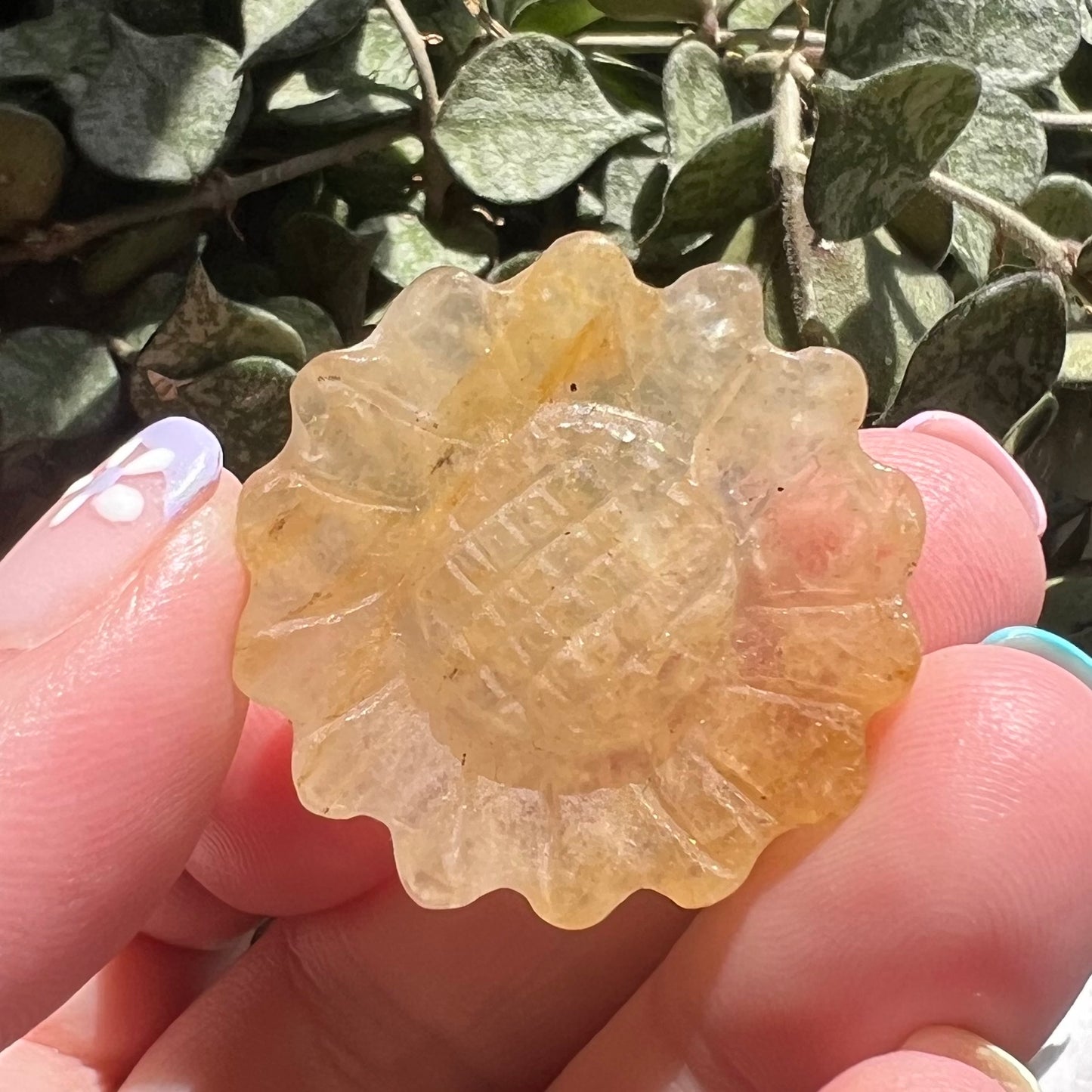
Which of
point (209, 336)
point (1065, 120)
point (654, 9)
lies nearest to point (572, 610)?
point (209, 336)

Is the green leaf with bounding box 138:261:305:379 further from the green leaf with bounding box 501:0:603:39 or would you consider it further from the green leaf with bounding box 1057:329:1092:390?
the green leaf with bounding box 1057:329:1092:390

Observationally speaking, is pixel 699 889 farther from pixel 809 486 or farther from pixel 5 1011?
pixel 5 1011

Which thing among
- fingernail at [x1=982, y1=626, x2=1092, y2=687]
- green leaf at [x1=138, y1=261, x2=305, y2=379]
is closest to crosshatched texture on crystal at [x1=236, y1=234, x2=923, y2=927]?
fingernail at [x1=982, y1=626, x2=1092, y2=687]

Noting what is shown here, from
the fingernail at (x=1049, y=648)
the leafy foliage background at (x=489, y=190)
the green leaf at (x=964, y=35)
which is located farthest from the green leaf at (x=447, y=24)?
the fingernail at (x=1049, y=648)

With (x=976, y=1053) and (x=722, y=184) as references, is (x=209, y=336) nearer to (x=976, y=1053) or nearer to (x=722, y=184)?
(x=722, y=184)

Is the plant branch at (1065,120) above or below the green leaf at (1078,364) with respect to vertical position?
above

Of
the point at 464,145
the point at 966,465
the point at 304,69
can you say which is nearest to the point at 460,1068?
the point at 966,465

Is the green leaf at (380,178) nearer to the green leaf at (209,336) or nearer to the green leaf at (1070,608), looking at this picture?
the green leaf at (209,336)
